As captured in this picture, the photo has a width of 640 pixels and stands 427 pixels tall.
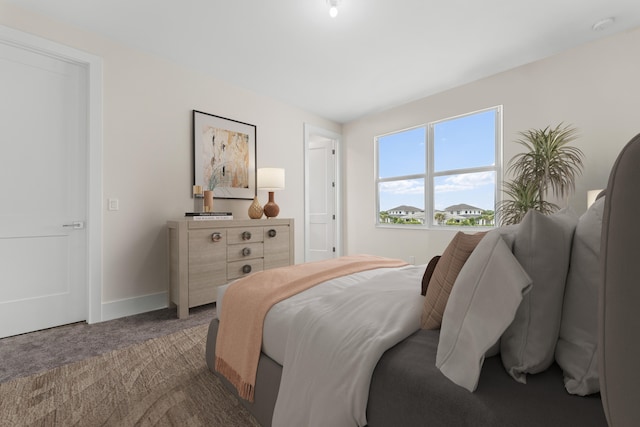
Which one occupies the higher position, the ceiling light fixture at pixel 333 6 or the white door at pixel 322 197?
the ceiling light fixture at pixel 333 6

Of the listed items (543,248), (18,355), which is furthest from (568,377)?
(18,355)

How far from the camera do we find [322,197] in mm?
5031

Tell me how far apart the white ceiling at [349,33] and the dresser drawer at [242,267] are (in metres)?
2.12

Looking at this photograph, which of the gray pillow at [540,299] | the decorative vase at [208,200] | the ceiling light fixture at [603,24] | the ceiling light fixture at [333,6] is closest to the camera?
the gray pillow at [540,299]

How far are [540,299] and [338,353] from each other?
584 mm

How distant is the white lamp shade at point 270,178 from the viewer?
3.46 m

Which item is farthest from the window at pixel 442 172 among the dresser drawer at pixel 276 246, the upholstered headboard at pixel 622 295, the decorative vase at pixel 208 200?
the upholstered headboard at pixel 622 295

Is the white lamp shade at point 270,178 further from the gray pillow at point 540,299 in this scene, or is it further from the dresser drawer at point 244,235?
the gray pillow at point 540,299

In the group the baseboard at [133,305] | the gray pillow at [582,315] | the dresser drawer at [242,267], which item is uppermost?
the gray pillow at [582,315]

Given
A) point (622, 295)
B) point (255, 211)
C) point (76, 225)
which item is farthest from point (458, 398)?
point (76, 225)

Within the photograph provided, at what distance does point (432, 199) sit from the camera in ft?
13.1

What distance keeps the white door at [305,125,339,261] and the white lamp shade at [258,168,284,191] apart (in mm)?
1457

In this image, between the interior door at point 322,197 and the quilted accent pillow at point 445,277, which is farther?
the interior door at point 322,197

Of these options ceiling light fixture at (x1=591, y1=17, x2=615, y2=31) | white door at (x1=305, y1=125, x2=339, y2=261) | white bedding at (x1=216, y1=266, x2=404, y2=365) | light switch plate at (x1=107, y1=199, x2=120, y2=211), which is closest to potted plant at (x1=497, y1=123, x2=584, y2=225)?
ceiling light fixture at (x1=591, y1=17, x2=615, y2=31)
